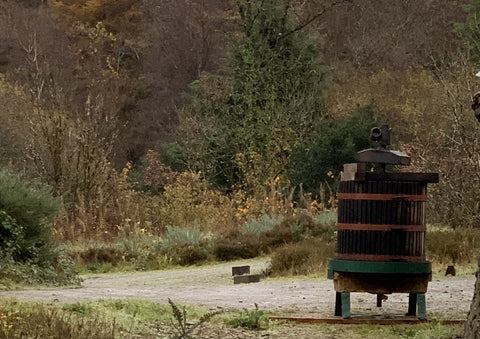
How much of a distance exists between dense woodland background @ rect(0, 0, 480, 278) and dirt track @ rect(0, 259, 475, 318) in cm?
171

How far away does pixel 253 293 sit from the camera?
13.4 meters

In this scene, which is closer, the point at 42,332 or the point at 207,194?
the point at 42,332

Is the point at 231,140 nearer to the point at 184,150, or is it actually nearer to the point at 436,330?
the point at 184,150

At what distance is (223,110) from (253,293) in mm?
20265

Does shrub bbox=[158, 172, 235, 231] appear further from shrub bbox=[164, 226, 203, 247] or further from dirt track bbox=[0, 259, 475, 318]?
dirt track bbox=[0, 259, 475, 318]

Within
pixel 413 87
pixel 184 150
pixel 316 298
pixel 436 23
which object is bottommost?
pixel 316 298

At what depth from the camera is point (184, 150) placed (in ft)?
105

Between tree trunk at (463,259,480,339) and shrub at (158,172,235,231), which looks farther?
shrub at (158,172,235,231)

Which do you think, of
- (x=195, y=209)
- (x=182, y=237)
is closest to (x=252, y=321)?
(x=182, y=237)

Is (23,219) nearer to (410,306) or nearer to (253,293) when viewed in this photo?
(253,293)

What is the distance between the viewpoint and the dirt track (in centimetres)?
1149

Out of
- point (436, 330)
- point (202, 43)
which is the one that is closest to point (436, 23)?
point (202, 43)

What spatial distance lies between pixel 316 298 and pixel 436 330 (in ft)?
10.6

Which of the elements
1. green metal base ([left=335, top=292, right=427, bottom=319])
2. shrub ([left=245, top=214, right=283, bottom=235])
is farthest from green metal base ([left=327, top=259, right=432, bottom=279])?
shrub ([left=245, top=214, right=283, bottom=235])
